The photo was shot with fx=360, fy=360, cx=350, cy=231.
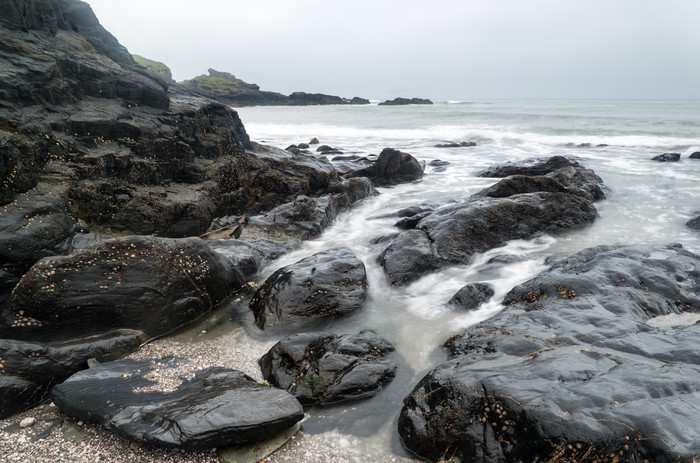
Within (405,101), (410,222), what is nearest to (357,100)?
(405,101)

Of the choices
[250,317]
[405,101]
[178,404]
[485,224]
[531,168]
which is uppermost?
[405,101]

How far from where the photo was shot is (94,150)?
9305 mm

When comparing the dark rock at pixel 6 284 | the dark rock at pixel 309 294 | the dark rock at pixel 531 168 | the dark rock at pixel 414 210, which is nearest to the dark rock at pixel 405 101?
the dark rock at pixel 531 168

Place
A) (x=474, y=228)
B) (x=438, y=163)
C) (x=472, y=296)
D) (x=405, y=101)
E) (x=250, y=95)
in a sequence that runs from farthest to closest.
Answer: (x=405, y=101) → (x=250, y=95) → (x=438, y=163) → (x=474, y=228) → (x=472, y=296)

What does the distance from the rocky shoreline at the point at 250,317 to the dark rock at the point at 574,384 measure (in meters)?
0.02

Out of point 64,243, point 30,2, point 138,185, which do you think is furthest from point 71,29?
point 64,243

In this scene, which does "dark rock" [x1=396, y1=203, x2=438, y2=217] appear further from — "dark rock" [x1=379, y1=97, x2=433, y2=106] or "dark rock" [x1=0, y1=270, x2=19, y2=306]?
"dark rock" [x1=379, y1=97, x2=433, y2=106]

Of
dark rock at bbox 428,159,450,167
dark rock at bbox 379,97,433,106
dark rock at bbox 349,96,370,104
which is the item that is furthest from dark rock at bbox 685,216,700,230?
dark rock at bbox 349,96,370,104

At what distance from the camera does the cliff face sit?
281 inches

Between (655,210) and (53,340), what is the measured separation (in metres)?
18.0

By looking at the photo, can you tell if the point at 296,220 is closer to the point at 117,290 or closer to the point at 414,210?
the point at 414,210

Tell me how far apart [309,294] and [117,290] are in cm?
321

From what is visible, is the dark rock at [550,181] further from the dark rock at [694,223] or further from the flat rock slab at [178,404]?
the flat rock slab at [178,404]

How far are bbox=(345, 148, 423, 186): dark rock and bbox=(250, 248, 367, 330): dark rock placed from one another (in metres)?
11.1
